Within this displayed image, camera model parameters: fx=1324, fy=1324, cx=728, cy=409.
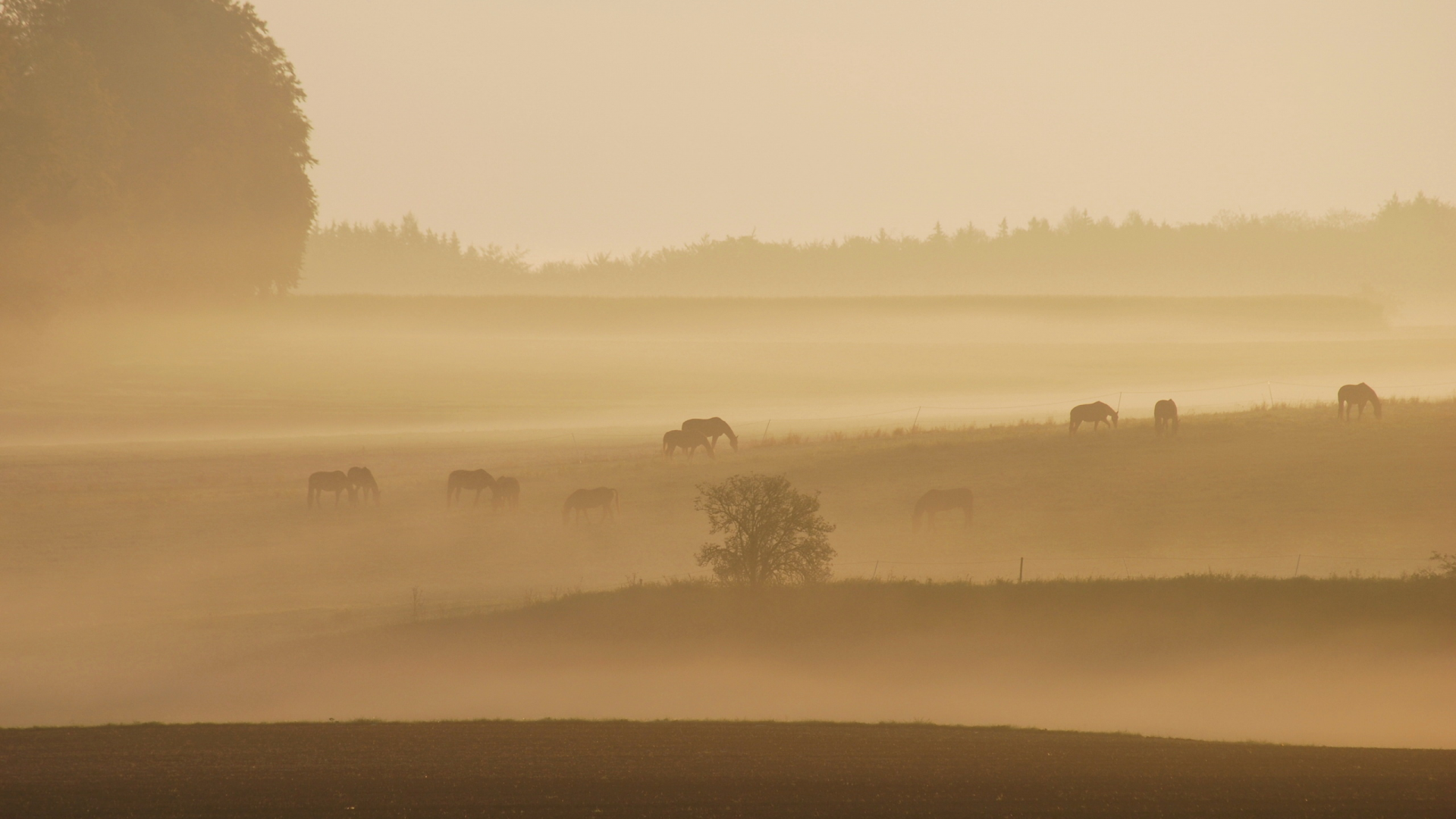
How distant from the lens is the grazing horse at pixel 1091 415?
1884 inches

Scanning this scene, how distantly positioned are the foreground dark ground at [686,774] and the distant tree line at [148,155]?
4830cm

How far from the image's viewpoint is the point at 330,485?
138 ft

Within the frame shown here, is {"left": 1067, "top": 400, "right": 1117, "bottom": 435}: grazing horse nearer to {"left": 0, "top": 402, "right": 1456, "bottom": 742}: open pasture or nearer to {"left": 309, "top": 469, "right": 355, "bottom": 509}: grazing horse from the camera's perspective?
{"left": 0, "top": 402, "right": 1456, "bottom": 742}: open pasture

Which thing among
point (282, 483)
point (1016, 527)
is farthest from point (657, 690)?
point (282, 483)

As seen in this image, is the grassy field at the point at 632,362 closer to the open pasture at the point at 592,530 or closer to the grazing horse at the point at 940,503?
the open pasture at the point at 592,530

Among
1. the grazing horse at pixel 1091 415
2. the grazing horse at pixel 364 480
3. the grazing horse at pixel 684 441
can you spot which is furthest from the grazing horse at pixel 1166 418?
the grazing horse at pixel 364 480

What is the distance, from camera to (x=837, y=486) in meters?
42.2

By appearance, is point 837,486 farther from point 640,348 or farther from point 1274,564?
point 640,348

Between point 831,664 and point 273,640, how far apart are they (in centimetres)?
1185

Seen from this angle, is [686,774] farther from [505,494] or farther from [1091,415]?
[1091,415]

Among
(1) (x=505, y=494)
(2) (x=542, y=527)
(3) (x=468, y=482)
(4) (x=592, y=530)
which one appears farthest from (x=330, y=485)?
(4) (x=592, y=530)

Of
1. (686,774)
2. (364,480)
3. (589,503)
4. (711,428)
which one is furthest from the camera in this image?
(711,428)

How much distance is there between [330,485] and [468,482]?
4345 millimetres

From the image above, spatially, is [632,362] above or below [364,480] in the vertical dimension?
above
